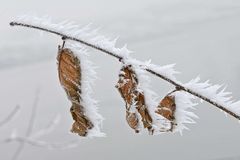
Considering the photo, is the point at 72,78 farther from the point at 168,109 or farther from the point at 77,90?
the point at 168,109

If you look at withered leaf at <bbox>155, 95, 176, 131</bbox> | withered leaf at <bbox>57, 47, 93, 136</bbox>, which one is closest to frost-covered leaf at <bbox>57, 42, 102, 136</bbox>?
withered leaf at <bbox>57, 47, 93, 136</bbox>

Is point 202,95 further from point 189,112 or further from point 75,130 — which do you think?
point 75,130

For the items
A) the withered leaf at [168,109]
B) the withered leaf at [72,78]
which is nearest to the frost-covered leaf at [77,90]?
the withered leaf at [72,78]

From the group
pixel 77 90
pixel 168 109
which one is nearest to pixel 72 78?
pixel 77 90

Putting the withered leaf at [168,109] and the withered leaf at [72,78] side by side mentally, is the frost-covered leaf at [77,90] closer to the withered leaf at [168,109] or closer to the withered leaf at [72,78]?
the withered leaf at [72,78]

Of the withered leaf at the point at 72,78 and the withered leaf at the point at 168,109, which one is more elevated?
the withered leaf at the point at 72,78
